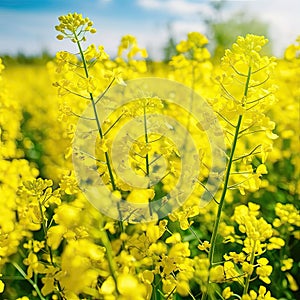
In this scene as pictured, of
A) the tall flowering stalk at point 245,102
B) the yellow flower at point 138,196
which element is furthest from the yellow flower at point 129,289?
the tall flowering stalk at point 245,102

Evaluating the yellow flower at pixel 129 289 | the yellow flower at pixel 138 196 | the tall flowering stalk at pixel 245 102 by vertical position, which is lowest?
the yellow flower at pixel 129 289

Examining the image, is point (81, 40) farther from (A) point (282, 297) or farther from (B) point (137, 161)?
(A) point (282, 297)

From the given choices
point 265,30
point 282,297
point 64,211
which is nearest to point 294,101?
point 282,297

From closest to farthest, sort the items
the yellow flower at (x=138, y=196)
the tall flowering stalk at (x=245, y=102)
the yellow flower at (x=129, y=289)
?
the yellow flower at (x=129, y=289) → the yellow flower at (x=138, y=196) → the tall flowering stalk at (x=245, y=102)

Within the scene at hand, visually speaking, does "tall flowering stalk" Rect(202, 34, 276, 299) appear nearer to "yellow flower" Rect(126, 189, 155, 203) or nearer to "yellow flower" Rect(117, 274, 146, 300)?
"yellow flower" Rect(126, 189, 155, 203)

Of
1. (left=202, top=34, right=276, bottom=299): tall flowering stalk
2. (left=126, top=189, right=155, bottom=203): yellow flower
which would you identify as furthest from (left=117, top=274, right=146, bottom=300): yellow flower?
(left=202, top=34, right=276, bottom=299): tall flowering stalk

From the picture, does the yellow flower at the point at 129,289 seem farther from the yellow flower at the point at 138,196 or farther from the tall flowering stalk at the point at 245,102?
the tall flowering stalk at the point at 245,102

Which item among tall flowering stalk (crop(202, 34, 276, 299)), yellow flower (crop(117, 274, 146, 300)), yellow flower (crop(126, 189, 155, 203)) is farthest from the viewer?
tall flowering stalk (crop(202, 34, 276, 299))

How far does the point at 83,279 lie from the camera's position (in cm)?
143

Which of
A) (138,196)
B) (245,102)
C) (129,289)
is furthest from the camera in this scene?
(245,102)

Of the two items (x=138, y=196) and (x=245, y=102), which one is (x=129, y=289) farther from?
(x=245, y=102)

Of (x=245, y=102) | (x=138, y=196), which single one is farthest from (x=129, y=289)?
(x=245, y=102)

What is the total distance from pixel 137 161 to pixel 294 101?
8.88ft

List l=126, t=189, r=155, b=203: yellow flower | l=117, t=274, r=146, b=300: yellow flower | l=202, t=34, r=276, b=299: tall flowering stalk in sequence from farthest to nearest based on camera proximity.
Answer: l=202, t=34, r=276, b=299: tall flowering stalk → l=126, t=189, r=155, b=203: yellow flower → l=117, t=274, r=146, b=300: yellow flower
